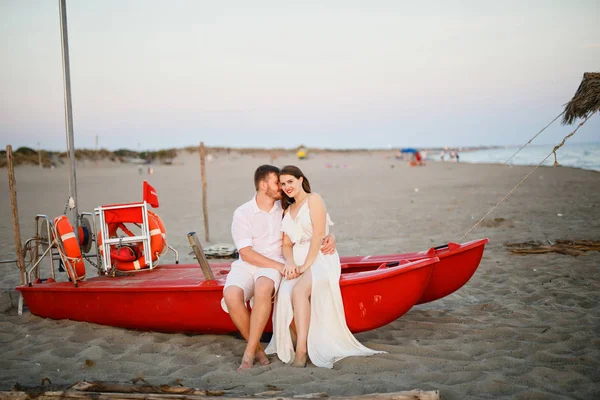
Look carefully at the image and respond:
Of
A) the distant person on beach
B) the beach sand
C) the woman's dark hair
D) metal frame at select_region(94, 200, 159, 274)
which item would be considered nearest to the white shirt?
the distant person on beach

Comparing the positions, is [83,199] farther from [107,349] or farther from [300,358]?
[300,358]

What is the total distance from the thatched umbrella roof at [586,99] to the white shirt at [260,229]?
3479mm

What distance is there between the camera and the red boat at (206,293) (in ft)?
13.2

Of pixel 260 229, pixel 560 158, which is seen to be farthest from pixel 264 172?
pixel 560 158

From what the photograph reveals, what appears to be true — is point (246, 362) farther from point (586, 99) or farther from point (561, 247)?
point (561, 247)

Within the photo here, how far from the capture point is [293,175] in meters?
4.12

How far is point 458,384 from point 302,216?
69.2 inches

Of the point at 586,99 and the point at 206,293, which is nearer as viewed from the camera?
the point at 206,293

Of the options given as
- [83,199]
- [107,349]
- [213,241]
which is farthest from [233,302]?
[83,199]

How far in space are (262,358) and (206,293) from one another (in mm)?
812

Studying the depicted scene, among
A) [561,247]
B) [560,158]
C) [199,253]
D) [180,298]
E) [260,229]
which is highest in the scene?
[560,158]

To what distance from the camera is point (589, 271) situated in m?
6.04

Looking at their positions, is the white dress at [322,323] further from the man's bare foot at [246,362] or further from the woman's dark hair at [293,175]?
the woman's dark hair at [293,175]

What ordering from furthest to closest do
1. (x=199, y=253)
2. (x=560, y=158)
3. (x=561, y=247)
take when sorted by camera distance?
(x=560, y=158) → (x=561, y=247) → (x=199, y=253)
